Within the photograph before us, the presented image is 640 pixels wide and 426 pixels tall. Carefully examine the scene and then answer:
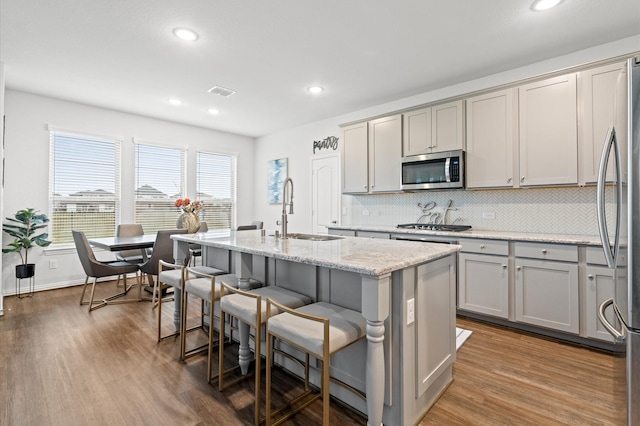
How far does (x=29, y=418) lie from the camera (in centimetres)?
173

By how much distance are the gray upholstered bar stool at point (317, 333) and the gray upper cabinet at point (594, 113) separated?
2.62 m

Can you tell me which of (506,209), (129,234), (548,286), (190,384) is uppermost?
(506,209)

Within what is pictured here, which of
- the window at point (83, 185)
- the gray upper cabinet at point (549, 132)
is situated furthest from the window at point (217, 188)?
the gray upper cabinet at point (549, 132)

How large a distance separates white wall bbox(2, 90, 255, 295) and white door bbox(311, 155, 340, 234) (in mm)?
2787

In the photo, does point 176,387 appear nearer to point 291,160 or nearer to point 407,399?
point 407,399

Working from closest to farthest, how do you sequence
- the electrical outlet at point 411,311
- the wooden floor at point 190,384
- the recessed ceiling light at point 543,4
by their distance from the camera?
the electrical outlet at point 411,311 < the wooden floor at point 190,384 < the recessed ceiling light at point 543,4

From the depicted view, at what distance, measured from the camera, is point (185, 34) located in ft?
9.18

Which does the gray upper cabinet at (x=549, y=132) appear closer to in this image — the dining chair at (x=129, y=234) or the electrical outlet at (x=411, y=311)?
the electrical outlet at (x=411, y=311)

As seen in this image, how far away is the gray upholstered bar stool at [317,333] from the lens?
136cm

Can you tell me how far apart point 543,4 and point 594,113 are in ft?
3.57

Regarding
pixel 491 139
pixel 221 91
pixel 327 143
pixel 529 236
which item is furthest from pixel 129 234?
pixel 529 236

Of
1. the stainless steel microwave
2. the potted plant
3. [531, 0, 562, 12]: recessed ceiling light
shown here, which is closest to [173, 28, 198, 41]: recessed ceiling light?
the stainless steel microwave

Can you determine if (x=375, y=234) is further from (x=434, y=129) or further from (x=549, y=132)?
(x=549, y=132)

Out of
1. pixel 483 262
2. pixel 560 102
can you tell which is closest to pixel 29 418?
pixel 483 262
